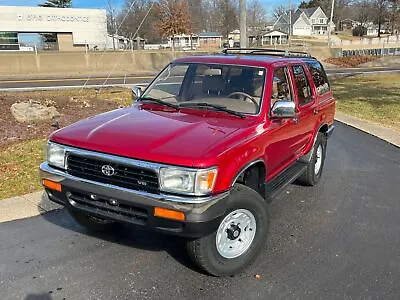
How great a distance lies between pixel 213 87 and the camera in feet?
14.8

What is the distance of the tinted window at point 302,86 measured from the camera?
5080mm

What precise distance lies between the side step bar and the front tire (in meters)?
0.51

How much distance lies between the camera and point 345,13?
123000 mm

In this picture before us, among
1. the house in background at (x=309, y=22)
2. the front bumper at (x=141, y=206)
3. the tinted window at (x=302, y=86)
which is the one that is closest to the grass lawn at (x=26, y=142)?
the front bumper at (x=141, y=206)

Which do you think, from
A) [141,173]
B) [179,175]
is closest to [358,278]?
[179,175]

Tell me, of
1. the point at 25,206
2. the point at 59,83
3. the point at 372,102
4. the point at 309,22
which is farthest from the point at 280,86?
the point at 309,22

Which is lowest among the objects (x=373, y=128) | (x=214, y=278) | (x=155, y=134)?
(x=373, y=128)

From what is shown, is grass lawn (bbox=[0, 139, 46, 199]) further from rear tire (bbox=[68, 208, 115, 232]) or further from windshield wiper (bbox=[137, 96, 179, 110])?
windshield wiper (bbox=[137, 96, 179, 110])

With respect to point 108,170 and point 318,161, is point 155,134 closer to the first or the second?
point 108,170

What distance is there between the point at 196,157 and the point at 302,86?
2.74m

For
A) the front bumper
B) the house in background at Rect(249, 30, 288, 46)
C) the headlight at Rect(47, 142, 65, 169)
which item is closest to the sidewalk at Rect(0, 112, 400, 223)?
the headlight at Rect(47, 142, 65, 169)

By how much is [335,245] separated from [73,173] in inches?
107

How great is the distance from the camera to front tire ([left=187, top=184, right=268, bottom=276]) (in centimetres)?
340

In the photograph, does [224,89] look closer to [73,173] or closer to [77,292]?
[73,173]
